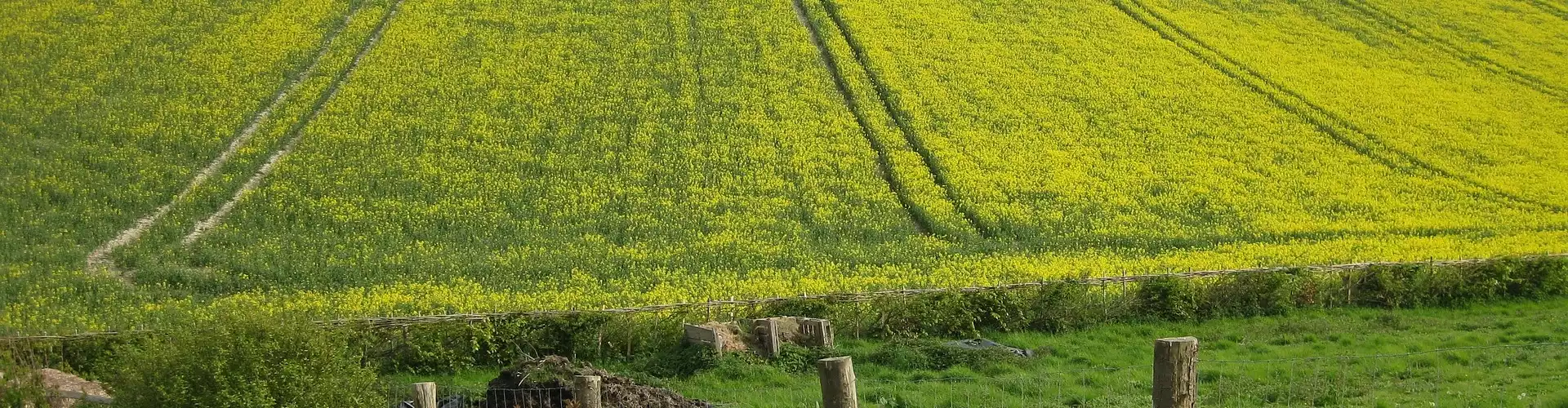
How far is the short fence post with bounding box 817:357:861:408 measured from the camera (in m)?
10.6

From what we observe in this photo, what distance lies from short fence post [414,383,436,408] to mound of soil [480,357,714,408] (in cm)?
247

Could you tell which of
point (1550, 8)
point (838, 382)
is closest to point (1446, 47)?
point (1550, 8)

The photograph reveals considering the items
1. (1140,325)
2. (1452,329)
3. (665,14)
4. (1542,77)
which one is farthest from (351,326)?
(1542,77)

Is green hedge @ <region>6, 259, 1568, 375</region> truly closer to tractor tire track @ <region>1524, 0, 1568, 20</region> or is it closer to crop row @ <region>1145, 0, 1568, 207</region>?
crop row @ <region>1145, 0, 1568, 207</region>

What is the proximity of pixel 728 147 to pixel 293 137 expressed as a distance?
13.8m

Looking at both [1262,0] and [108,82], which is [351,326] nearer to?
[108,82]

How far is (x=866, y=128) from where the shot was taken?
4819 cm

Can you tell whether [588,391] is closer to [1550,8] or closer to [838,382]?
[838,382]

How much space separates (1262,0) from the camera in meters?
66.0

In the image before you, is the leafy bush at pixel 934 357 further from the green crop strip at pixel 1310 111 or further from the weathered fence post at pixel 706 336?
the green crop strip at pixel 1310 111

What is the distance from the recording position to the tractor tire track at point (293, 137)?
38.2m

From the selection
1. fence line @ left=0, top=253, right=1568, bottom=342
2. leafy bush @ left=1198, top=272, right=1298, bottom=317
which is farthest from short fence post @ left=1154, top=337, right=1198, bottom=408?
leafy bush @ left=1198, top=272, right=1298, bottom=317

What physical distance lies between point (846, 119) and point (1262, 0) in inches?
1062

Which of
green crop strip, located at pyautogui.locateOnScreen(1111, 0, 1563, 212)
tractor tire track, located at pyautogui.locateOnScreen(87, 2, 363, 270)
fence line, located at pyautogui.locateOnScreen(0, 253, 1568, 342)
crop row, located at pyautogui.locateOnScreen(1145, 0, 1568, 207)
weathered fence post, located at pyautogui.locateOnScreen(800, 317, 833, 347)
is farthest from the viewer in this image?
crop row, located at pyautogui.locateOnScreen(1145, 0, 1568, 207)
